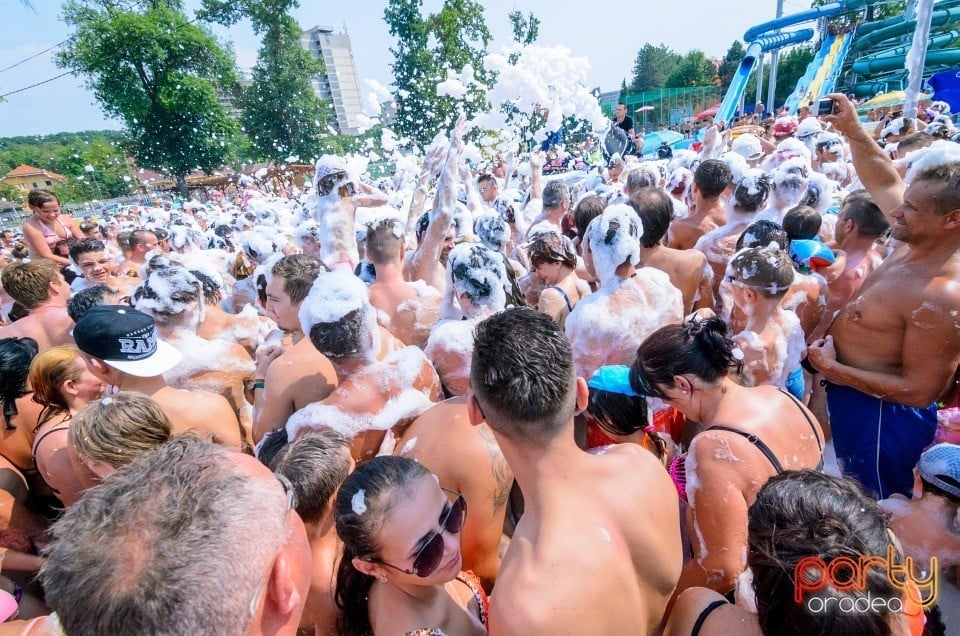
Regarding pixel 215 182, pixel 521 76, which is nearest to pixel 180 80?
pixel 215 182

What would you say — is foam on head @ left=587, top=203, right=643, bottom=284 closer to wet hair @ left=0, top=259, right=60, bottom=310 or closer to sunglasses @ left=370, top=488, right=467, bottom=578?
sunglasses @ left=370, top=488, right=467, bottom=578

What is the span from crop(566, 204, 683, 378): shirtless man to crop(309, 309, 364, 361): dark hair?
1225mm

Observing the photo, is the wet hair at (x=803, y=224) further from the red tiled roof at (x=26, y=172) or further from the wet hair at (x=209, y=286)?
the red tiled roof at (x=26, y=172)

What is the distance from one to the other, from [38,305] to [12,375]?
5.60 feet

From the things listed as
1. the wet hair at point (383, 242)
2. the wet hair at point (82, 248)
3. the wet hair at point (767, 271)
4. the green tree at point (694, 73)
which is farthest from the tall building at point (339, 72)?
the wet hair at point (767, 271)

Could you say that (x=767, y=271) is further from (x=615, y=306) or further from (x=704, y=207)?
(x=704, y=207)

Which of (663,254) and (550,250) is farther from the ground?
(550,250)

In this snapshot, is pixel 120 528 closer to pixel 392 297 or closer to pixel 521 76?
pixel 392 297

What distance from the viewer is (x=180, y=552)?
855 mm

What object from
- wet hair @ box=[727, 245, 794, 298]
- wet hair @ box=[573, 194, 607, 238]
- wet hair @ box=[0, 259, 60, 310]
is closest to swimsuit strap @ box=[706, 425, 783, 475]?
wet hair @ box=[727, 245, 794, 298]

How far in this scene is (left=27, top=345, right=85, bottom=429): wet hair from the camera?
7.57 ft

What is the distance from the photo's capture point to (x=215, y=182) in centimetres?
2941

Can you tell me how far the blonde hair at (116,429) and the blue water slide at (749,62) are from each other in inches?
973

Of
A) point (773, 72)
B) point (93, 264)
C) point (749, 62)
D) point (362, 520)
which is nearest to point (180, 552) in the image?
point (362, 520)
